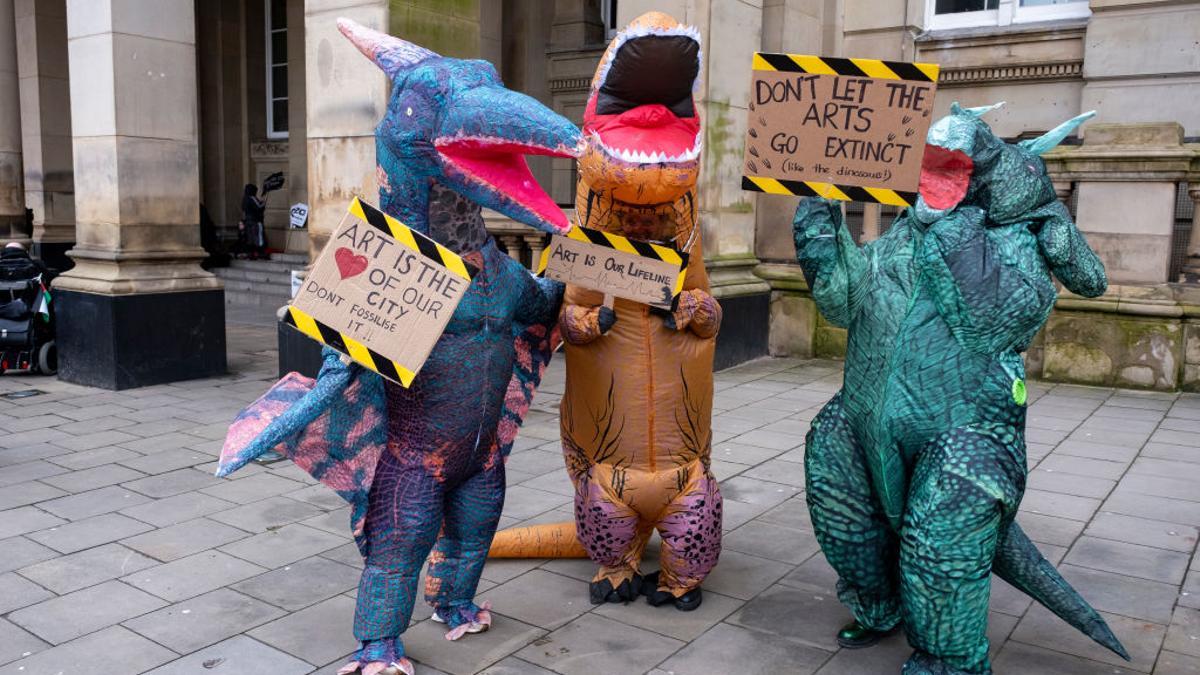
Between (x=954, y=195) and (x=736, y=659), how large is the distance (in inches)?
70.4

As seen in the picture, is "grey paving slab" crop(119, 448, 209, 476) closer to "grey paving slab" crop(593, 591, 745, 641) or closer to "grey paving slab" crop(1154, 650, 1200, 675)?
"grey paving slab" crop(593, 591, 745, 641)

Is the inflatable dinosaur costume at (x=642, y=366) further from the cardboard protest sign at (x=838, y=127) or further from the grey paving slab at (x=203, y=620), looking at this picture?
the grey paving slab at (x=203, y=620)

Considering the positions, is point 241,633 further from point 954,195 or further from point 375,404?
point 954,195

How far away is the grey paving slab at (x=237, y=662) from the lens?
342 cm

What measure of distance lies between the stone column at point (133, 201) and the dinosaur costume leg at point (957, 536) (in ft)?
23.6

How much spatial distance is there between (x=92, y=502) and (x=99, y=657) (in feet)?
6.52

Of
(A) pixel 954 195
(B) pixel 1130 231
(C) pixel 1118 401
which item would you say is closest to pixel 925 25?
(B) pixel 1130 231

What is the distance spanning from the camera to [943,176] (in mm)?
3229

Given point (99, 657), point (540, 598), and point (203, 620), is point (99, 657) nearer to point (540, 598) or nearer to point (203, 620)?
point (203, 620)

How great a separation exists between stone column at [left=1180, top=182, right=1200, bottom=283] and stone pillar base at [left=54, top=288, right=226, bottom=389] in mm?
8506

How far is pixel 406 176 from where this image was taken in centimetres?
324

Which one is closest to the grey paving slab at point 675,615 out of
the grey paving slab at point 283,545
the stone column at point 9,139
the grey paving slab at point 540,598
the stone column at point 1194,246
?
the grey paving slab at point 540,598

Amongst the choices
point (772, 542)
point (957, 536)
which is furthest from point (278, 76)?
point (957, 536)

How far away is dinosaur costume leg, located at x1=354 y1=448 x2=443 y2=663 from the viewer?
332 cm
